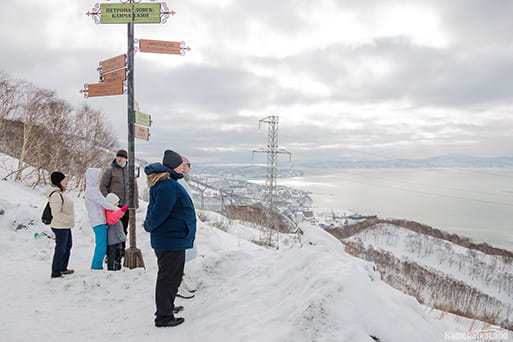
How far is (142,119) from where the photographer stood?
5.05 meters

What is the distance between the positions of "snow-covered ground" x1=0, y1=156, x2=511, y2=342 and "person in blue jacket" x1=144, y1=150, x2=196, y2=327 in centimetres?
28

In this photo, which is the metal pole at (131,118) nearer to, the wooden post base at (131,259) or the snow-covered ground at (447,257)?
the wooden post base at (131,259)

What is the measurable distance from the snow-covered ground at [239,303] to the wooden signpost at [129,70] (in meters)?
0.94

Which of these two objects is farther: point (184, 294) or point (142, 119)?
point (142, 119)

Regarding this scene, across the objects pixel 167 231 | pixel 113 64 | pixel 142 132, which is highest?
pixel 113 64

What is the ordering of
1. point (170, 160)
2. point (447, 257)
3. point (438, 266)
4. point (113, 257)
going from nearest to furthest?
point (170, 160) → point (113, 257) → point (438, 266) → point (447, 257)

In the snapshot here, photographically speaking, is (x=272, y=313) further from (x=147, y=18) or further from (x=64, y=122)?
(x=64, y=122)

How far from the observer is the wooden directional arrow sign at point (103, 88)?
4926 millimetres

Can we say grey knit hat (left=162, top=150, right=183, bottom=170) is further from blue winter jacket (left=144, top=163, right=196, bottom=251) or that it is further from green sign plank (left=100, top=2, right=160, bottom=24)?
green sign plank (left=100, top=2, right=160, bottom=24)

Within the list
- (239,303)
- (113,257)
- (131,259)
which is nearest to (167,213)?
(239,303)

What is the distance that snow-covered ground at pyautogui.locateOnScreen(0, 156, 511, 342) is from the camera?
8.18ft

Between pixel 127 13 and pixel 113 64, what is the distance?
0.95 metres

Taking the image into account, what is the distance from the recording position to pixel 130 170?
5.00 metres

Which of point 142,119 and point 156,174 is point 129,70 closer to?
point 142,119
